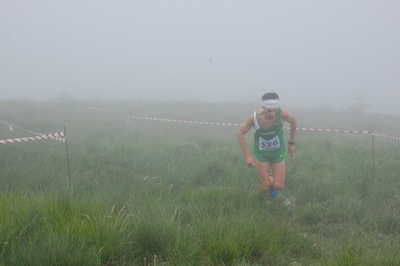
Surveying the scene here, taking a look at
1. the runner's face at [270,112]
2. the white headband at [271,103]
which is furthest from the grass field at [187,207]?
the white headband at [271,103]

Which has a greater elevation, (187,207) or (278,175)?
(278,175)

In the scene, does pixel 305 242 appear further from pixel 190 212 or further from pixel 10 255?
pixel 10 255

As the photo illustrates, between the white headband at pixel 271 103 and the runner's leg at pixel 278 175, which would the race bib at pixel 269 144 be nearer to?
the runner's leg at pixel 278 175

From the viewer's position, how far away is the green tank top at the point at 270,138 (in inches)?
240

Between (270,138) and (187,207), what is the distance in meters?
2.00

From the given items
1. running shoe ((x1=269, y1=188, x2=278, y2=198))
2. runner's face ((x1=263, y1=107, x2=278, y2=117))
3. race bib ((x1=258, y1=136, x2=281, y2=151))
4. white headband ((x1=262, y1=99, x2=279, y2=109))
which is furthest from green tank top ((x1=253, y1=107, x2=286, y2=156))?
→ running shoe ((x1=269, y1=188, x2=278, y2=198))

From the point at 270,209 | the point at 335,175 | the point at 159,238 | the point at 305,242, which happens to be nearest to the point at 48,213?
the point at 159,238

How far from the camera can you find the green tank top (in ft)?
20.0

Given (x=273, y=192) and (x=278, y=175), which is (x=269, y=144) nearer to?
(x=278, y=175)

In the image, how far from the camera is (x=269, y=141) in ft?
20.2

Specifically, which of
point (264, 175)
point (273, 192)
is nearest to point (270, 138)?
point (264, 175)

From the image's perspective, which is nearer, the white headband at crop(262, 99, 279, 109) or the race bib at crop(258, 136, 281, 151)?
the white headband at crop(262, 99, 279, 109)

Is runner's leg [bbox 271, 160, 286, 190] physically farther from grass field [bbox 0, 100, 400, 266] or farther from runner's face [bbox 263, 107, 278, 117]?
runner's face [bbox 263, 107, 278, 117]

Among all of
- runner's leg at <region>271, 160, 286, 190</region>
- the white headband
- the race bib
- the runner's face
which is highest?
the white headband
